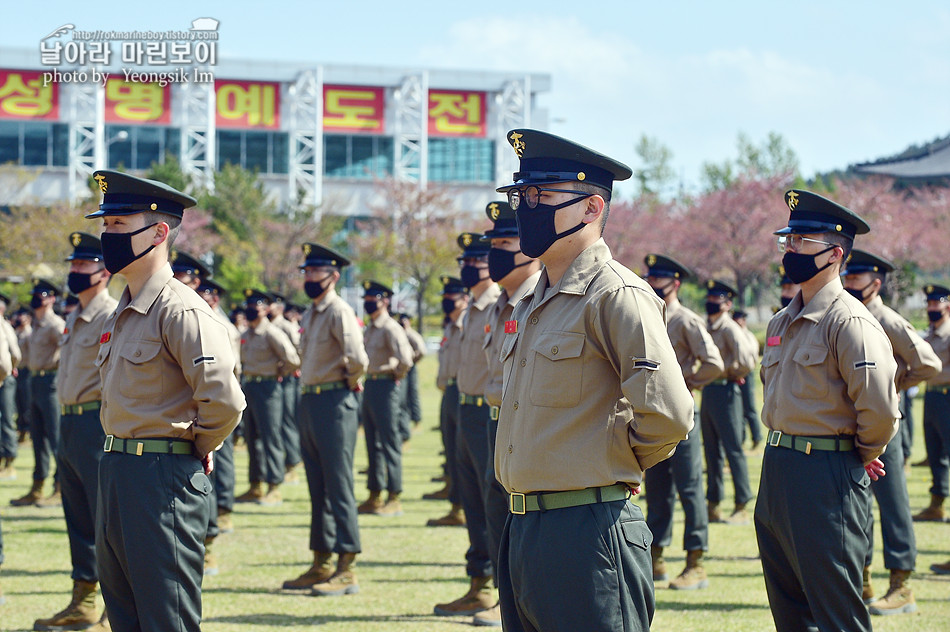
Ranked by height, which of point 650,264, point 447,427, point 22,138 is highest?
point 22,138

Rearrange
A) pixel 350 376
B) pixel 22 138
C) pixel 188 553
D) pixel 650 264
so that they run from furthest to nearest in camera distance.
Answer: pixel 22 138 < pixel 650 264 < pixel 350 376 < pixel 188 553

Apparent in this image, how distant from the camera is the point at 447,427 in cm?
1152

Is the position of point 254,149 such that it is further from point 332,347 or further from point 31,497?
point 332,347

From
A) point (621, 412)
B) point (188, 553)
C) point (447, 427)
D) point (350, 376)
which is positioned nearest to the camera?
point (621, 412)

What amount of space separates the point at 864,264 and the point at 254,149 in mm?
42707

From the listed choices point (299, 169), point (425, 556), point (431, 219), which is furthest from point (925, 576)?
point (299, 169)

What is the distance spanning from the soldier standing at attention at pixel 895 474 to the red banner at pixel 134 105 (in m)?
41.4

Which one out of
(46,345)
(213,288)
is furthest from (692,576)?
(46,345)

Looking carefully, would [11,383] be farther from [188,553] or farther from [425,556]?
[188,553]

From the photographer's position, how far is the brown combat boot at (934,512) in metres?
11.6

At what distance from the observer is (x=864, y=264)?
7.89m

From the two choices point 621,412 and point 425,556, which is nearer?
point 621,412

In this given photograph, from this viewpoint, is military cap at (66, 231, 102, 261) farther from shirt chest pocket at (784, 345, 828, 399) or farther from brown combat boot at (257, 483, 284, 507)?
brown combat boot at (257, 483, 284, 507)

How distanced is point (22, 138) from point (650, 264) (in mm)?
42467
